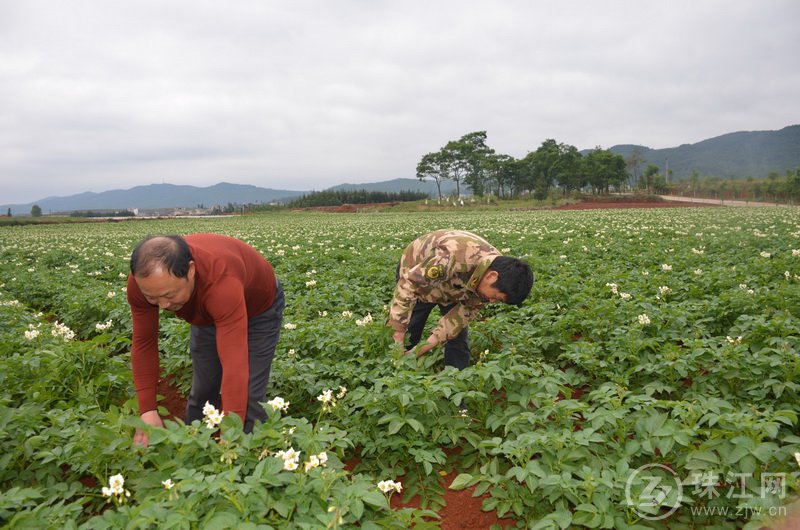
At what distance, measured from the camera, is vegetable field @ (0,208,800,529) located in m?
2.21

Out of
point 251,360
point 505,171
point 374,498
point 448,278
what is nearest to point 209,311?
point 251,360

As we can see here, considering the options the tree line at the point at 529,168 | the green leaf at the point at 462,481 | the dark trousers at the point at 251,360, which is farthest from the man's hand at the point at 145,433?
the tree line at the point at 529,168

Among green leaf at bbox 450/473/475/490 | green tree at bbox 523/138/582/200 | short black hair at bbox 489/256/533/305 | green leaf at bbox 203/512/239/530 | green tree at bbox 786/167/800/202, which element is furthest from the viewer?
green tree at bbox 523/138/582/200

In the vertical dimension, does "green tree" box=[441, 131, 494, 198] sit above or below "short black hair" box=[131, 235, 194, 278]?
above

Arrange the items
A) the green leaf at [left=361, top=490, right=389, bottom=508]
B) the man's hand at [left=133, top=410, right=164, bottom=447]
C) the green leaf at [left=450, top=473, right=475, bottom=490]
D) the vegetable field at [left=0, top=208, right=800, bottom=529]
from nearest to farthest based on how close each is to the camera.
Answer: the green leaf at [left=361, top=490, right=389, bottom=508] → the vegetable field at [left=0, top=208, right=800, bottom=529] → the man's hand at [left=133, top=410, right=164, bottom=447] → the green leaf at [left=450, top=473, right=475, bottom=490]

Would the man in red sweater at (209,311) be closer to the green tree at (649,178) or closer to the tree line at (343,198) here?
the tree line at (343,198)

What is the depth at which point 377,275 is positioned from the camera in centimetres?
920

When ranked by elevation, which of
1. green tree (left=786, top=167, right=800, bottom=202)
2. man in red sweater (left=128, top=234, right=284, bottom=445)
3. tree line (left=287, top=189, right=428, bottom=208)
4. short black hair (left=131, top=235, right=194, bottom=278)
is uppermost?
tree line (left=287, top=189, right=428, bottom=208)

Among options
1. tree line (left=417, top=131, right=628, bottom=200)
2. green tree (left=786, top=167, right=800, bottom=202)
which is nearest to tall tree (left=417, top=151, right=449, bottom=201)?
tree line (left=417, top=131, right=628, bottom=200)

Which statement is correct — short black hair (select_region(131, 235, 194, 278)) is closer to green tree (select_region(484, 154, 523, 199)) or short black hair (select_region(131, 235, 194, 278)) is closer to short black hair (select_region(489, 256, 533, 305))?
short black hair (select_region(489, 256, 533, 305))

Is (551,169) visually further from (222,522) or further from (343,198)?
(222,522)

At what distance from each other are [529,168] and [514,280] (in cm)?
8735

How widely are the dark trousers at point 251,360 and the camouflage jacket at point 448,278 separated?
3.79ft

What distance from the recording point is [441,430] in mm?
3398
